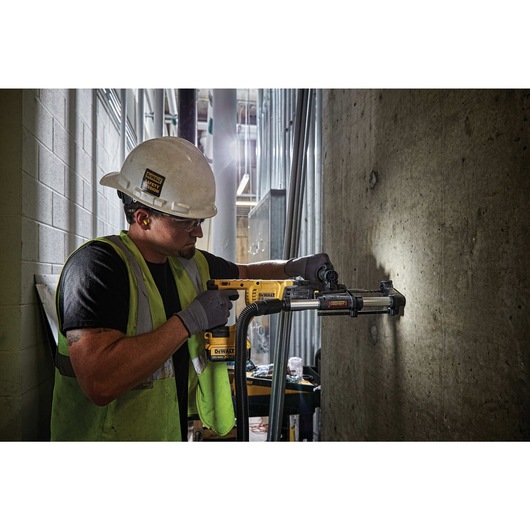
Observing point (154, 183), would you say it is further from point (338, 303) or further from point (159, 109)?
point (159, 109)

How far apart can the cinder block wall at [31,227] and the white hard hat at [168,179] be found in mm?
391

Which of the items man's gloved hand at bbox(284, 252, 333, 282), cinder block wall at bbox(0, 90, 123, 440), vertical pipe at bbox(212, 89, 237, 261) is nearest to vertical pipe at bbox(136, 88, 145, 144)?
vertical pipe at bbox(212, 89, 237, 261)

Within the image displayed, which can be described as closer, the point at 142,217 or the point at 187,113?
the point at 142,217

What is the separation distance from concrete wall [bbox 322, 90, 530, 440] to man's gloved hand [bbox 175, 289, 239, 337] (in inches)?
20.3

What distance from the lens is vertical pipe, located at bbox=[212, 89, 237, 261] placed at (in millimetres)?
2473

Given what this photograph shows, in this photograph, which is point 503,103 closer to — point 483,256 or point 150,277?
point 483,256

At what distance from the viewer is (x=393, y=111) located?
125 cm

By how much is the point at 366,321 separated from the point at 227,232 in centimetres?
126

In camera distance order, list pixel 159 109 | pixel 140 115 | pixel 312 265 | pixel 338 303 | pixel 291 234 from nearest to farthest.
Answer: pixel 338 303
pixel 312 265
pixel 291 234
pixel 140 115
pixel 159 109

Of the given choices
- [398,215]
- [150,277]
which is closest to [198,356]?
[150,277]

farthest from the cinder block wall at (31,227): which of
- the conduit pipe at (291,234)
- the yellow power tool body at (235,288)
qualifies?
the conduit pipe at (291,234)

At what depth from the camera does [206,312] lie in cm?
124

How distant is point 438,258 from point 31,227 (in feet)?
4.49

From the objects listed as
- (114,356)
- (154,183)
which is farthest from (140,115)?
(114,356)
